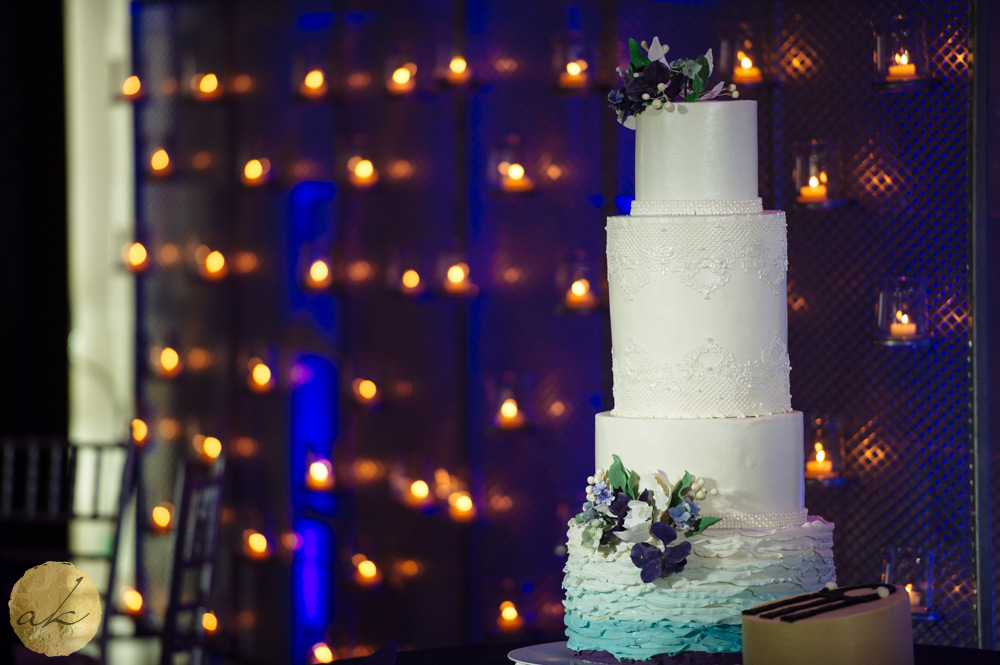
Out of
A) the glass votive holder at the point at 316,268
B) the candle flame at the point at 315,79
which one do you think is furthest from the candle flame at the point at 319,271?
the candle flame at the point at 315,79

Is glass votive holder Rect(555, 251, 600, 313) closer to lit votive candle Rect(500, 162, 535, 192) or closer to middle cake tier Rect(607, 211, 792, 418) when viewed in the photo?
lit votive candle Rect(500, 162, 535, 192)

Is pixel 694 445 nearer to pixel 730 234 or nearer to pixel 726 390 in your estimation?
pixel 726 390

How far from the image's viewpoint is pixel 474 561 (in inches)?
220

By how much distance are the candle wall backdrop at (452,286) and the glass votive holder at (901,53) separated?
8 centimetres

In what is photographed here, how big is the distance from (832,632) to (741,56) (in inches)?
112

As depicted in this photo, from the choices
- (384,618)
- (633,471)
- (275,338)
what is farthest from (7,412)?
(633,471)

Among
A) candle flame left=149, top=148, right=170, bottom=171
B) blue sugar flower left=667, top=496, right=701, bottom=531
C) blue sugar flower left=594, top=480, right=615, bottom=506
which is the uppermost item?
candle flame left=149, top=148, right=170, bottom=171

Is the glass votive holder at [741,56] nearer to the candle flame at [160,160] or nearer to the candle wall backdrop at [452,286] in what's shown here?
the candle wall backdrop at [452,286]

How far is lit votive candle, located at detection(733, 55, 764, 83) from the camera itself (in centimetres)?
495

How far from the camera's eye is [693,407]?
10.4 feet

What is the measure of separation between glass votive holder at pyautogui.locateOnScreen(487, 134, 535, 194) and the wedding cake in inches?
82.4

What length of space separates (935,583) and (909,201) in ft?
4.47

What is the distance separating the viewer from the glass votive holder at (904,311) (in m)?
4.63

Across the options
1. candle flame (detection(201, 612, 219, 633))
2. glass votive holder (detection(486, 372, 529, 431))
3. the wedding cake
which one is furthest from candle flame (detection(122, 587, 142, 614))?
the wedding cake
